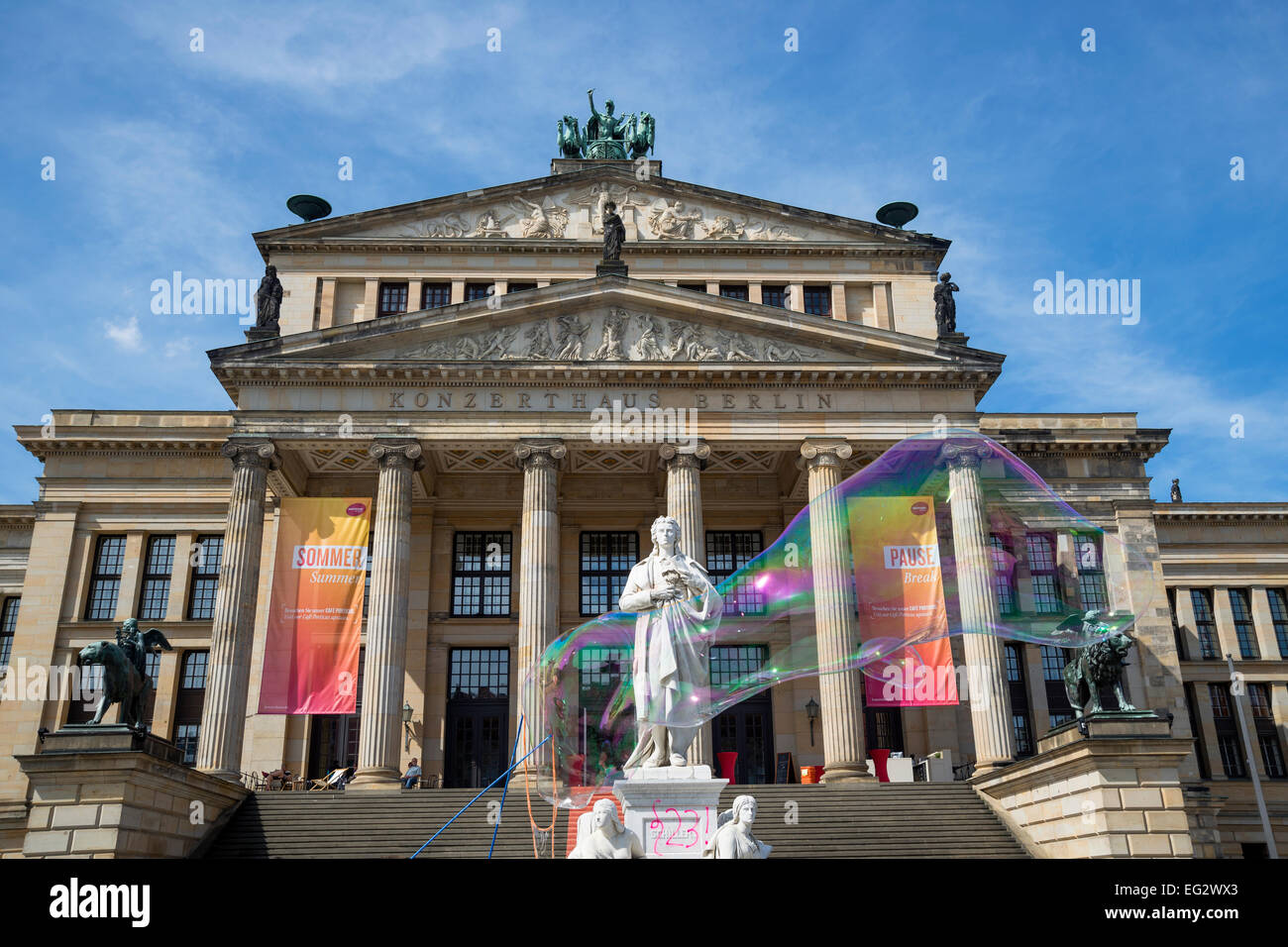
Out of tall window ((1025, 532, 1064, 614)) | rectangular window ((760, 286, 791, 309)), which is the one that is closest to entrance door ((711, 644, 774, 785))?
tall window ((1025, 532, 1064, 614))

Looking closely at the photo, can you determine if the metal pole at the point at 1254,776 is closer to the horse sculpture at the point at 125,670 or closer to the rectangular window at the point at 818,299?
the rectangular window at the point at 818,299

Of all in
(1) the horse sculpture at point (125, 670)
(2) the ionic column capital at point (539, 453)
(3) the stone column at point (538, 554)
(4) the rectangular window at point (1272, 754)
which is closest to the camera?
(1) the horse sculpture at point (125, 670)

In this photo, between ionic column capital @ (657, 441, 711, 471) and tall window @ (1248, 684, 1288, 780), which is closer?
ionic column capital @ (657, 441, 711, 471)

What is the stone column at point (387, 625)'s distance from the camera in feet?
104

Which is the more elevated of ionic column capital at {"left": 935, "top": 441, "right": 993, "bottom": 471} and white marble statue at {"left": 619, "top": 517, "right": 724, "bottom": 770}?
ionic column capital at {"left": 935, "top": 441, "right": 993, "bottom": 471}

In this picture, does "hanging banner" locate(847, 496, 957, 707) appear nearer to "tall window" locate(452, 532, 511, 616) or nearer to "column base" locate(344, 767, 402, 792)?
"tall window" locate(452, 532, 511, 616)

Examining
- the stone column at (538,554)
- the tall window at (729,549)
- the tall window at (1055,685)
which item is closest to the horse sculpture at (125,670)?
the stone column at (538,554)

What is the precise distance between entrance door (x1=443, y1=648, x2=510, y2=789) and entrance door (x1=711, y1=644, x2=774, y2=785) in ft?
25.6

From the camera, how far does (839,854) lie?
2509 cm

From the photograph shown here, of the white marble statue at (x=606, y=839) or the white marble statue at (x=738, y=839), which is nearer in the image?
the white marble statue at (x=606, y=839)

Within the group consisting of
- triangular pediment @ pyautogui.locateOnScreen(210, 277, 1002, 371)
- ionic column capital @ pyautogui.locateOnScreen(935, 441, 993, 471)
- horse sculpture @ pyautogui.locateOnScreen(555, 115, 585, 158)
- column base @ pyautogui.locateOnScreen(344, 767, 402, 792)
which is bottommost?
column base @ pyautogui.locateOnScreen(344, 767, 402, 792)

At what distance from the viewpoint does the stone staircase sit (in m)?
26.1

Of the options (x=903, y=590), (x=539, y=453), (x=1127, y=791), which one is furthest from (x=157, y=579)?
(x=1127, y=791)

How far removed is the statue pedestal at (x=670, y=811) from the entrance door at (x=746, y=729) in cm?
2805
